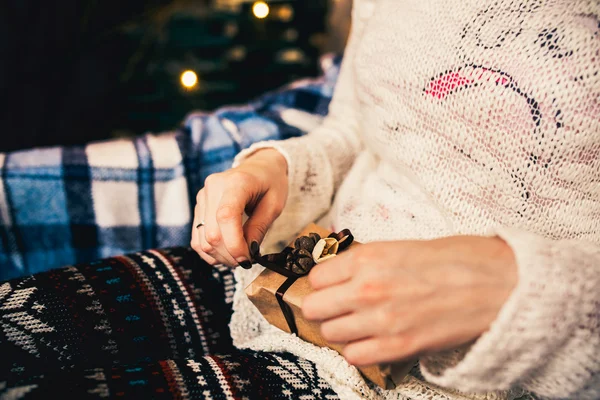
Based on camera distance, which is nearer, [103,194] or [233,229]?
[233,229]

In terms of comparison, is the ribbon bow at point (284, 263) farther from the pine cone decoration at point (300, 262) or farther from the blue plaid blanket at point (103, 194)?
the blue plaid blanket at point (103, 194)

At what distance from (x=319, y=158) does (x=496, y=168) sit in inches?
11.1

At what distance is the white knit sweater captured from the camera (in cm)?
39

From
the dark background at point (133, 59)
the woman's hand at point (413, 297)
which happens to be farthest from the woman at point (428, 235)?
the dark background at point (133, 59)

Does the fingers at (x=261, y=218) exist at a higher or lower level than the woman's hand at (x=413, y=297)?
lower

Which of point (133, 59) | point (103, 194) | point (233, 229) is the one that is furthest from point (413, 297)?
point (133, 59)

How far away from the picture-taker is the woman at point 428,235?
15.2 inches

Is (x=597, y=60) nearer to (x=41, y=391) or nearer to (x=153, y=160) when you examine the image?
(x=41, y=391)

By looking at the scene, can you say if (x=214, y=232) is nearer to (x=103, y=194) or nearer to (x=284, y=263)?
(x=284, y=263)

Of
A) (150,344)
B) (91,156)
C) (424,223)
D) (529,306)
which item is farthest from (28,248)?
(529,306)

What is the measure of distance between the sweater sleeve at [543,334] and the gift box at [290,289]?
0.34ft

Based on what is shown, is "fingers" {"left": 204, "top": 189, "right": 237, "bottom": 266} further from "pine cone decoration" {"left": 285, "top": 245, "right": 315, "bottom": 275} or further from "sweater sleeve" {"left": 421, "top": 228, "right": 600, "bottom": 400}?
"sweater sleeve" {"left": 421, "top": 228, "right": 600, "bottom": 400}

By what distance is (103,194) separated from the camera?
867mm

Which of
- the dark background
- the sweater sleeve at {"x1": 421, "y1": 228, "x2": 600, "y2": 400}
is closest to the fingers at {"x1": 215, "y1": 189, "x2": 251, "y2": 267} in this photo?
the sweater sleeve at {"x1": 421, "y1": 228, "x2": 600, "y2": 400}
